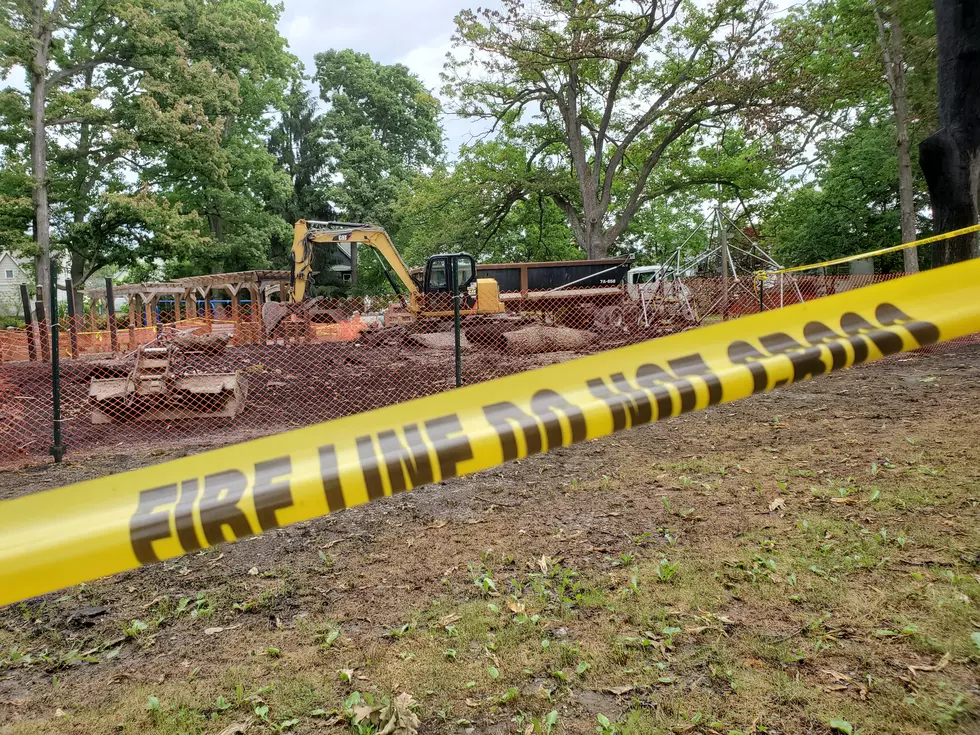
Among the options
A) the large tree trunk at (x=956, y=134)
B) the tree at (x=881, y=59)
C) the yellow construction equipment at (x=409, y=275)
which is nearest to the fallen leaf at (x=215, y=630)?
the large tree trunk at (x=956, y=134)

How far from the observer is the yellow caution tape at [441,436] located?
4.72 feet

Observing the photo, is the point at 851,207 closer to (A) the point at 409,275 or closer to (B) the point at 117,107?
(A) the point at 409,275

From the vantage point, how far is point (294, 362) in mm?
11773

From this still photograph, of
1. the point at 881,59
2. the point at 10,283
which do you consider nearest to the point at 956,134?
the point at 881,59

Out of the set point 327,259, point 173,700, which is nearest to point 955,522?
point 173,700

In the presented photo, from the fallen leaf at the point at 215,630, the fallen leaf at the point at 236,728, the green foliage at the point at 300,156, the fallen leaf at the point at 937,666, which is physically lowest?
the fallen leaf at the point at 236,728

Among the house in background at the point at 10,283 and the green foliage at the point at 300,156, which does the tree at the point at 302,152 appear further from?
the house in background at the point at 10,283

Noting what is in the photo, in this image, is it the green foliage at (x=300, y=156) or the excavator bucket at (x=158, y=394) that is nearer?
the excavator bucket at (x=158, y=394)

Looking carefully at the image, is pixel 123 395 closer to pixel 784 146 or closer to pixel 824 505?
pixel 824 505

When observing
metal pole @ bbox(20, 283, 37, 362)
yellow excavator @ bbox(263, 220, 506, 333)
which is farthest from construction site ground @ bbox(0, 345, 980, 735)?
metal pole @ bbox(20, 283, 37, 362)

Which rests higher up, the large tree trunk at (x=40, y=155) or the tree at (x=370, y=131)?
the tree at (x=370, y=131)

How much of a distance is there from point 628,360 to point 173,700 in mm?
2309

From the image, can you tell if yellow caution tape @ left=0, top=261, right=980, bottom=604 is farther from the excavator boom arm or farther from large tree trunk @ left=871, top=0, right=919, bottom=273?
large tree trunk @ left=871, top=0, right=919, bottom=273

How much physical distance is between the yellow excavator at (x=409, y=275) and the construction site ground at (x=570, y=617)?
11610mm
